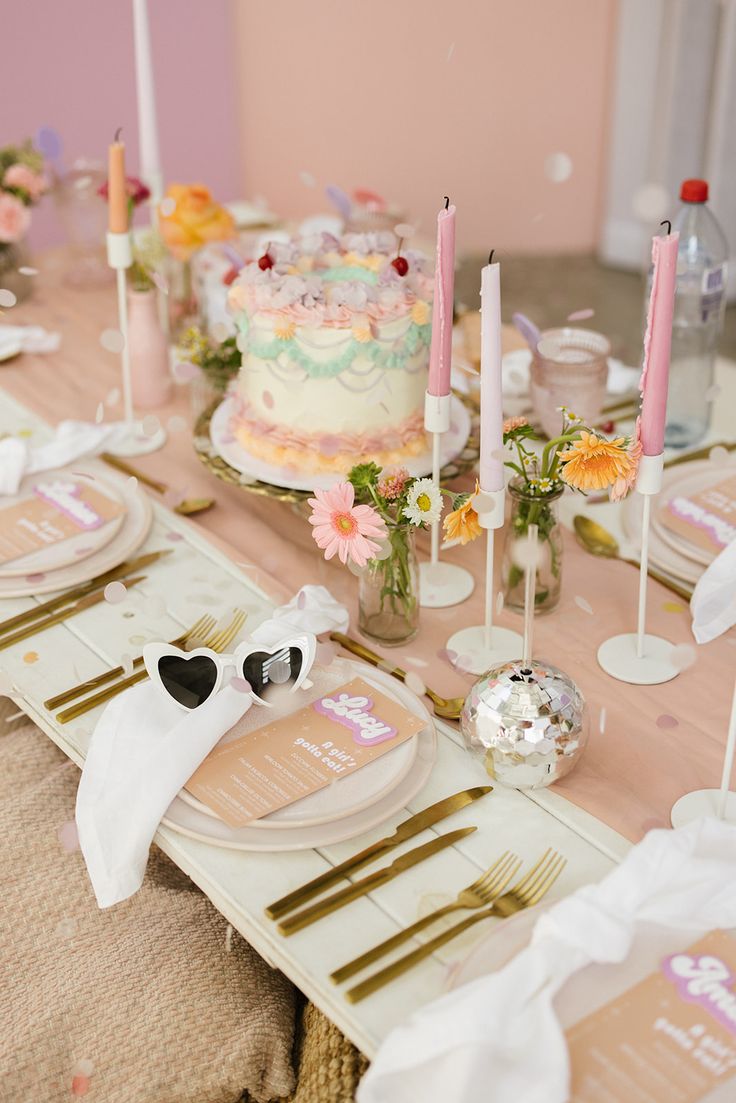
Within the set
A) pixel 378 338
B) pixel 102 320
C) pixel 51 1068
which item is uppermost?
pixel 378 338

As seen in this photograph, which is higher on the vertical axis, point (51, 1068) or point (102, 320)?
point (102, 320)

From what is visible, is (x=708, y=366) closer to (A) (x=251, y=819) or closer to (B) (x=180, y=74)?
(A) (x=251, y=819)

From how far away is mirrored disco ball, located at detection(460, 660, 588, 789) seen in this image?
108 centimetres

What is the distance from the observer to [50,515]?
5.02ft

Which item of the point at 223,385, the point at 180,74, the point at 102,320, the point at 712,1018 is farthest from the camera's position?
the point at 180,74

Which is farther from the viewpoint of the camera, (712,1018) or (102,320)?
(102,320)

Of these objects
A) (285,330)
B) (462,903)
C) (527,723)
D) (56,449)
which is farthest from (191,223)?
(462,903)

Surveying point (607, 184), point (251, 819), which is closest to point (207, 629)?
point (251, 819)

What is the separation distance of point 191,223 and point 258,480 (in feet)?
2.22

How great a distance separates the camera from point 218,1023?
3.84 ft

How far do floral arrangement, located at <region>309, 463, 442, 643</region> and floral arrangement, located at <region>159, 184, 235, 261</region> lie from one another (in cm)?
89

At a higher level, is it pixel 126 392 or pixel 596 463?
pixel 596 463

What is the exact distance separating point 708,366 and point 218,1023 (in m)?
1.11

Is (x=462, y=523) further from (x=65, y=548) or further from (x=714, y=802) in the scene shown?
(x=65, y=548)
